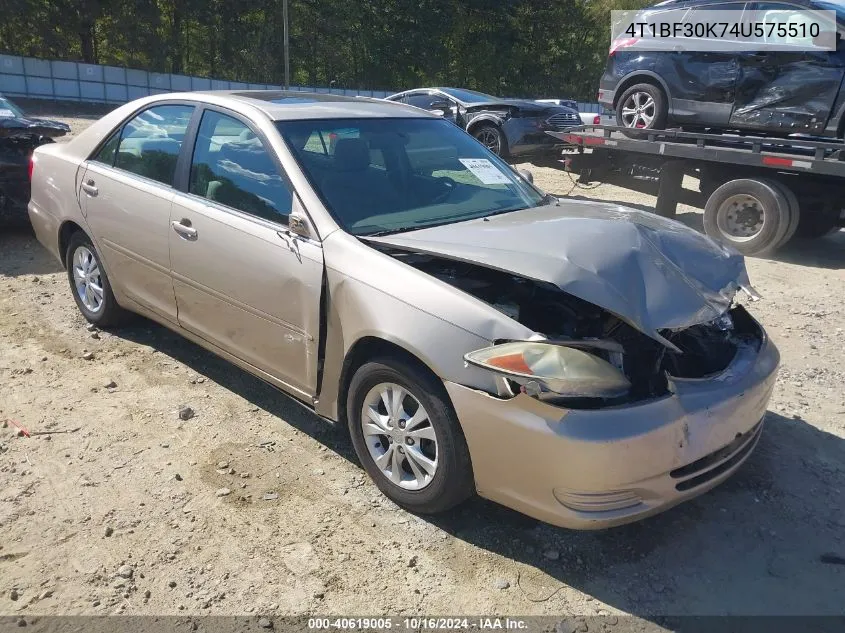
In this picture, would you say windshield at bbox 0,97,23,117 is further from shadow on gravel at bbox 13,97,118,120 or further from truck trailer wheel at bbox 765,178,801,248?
shadow on gravel at bbox 13,97,118,120

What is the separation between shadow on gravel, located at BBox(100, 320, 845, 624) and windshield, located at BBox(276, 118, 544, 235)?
1.25m

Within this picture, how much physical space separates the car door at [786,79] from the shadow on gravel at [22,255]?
791 centimetres

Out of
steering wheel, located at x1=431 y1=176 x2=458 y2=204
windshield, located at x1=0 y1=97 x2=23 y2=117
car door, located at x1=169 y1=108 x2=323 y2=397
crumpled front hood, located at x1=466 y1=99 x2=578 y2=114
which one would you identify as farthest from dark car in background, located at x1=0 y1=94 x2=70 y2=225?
crumpled front hood, located at x1=466 y1=99 x2=578 y2=114

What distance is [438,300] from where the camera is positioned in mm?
2803

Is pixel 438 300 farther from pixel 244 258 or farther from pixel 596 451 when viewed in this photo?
pixel 244 258

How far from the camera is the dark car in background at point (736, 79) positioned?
311 inches

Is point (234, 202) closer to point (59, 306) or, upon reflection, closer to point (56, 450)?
point (56, 450)

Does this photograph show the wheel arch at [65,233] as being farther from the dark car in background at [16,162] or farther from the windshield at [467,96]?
the windshield at [467,96]

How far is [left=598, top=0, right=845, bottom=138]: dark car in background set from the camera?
7.89 meters

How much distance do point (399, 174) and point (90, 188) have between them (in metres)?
2.21

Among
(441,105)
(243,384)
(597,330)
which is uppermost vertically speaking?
(441,105)

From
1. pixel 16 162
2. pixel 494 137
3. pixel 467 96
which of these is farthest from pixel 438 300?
pixel 467 96

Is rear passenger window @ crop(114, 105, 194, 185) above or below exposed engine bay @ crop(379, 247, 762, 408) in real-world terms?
above

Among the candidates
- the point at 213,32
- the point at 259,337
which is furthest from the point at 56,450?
the point at 213,32
